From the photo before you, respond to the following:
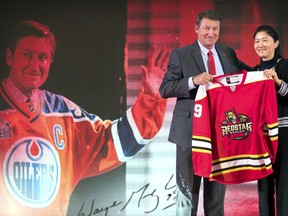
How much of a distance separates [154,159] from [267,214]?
1249 millimetres

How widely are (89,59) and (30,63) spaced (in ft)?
1.54

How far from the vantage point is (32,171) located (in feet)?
12.8

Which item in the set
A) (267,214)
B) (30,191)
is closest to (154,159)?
(30,191)

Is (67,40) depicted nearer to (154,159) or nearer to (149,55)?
(149,55)

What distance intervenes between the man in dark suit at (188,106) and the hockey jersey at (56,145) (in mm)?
974

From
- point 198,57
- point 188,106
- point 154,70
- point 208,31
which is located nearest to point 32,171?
point 154,70

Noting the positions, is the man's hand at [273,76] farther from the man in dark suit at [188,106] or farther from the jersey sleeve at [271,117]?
the man in dark suit at [188,106]

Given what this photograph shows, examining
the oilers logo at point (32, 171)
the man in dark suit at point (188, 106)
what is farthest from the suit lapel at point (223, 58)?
the oilers logo at point (32, 171)

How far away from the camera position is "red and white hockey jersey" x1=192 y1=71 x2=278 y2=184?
2818 millimetres

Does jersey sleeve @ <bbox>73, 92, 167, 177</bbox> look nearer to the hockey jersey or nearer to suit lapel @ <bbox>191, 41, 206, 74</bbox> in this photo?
the hockey jersey

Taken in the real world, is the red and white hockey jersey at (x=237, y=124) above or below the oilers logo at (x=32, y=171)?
above

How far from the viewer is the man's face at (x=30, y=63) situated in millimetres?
3918

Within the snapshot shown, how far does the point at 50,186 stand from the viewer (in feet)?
12.8

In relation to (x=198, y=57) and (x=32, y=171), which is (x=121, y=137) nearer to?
(x=32, y=171)
